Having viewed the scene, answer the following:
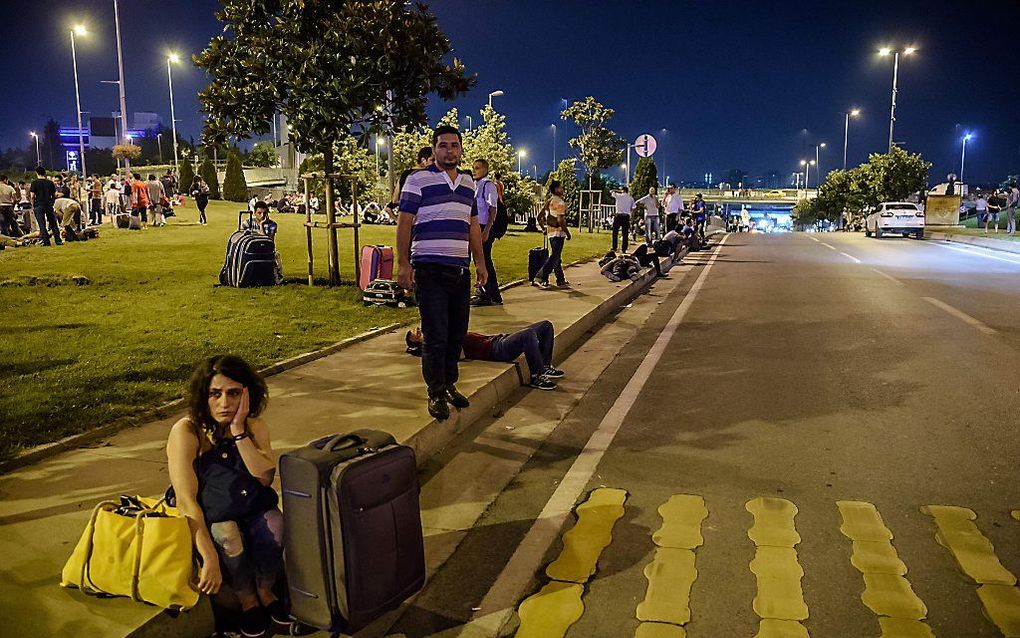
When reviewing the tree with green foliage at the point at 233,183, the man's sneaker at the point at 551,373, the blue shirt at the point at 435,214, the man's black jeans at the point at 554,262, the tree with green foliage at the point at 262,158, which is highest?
the tree with green foliage at the point at 262,158

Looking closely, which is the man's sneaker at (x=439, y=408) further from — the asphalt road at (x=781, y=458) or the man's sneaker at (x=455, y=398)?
the asphalt road at (x=781, y=458)

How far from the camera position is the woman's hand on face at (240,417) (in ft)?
11.3

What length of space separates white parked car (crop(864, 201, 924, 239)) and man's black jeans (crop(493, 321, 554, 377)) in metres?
32.1

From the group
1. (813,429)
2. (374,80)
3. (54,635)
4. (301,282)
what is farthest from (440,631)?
(301,282)

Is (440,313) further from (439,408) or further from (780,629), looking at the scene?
(780,629)

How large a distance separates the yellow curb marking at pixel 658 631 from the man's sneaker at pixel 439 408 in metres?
2.73

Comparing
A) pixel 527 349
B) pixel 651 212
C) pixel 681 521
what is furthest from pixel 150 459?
pixel 651 212

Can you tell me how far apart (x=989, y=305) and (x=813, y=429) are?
810 centimetres

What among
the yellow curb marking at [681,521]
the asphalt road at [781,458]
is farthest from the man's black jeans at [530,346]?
the yellow curb marking at [681,521]

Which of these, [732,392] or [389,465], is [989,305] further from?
[389,465]

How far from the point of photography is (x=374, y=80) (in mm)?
11953

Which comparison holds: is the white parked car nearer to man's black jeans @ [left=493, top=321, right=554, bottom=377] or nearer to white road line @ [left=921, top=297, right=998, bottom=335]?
white road line @ [left=921, top=297, right=998, bottom=335]

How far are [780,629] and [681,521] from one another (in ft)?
3.63

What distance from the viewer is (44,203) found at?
19969mm
